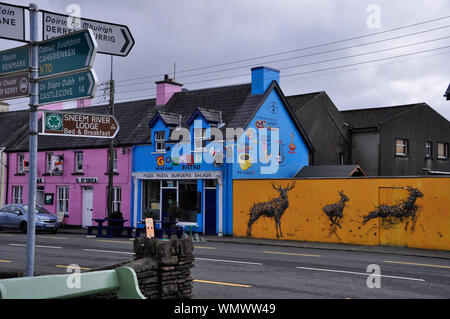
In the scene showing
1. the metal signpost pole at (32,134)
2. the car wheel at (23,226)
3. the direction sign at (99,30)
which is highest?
the direction sign at (99,30)

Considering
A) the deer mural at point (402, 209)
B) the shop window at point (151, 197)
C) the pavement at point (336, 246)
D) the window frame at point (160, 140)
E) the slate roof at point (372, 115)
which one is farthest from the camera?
the slate roof at point (372, 115)

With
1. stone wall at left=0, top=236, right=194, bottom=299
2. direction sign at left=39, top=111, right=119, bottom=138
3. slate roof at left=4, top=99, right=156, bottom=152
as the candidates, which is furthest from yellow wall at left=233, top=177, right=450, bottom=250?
direction sign at left=39, top=111, right=119, bottom=138

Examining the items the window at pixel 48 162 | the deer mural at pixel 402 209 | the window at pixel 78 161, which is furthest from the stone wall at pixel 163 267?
the window at pixel 48 162

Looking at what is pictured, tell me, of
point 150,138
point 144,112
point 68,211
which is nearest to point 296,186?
point 150,138

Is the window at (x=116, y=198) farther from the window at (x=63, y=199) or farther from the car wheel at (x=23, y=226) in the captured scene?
the car wheel at (x=23, y=226)

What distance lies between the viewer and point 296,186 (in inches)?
939

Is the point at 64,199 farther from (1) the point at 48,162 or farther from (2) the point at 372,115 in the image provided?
(2) the point at 372,115

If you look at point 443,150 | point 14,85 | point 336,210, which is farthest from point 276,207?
point 443,150

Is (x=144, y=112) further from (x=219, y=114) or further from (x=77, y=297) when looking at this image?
(x=77, y=297)

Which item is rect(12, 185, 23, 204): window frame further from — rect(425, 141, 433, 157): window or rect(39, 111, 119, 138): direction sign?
rect(39, 111, 119, 138): direction sign

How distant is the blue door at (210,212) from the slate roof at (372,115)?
535 inches

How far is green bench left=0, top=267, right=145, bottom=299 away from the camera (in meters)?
5.37

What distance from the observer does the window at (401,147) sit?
3572 cm

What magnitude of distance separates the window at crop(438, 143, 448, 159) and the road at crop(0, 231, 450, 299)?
73.9 feet
